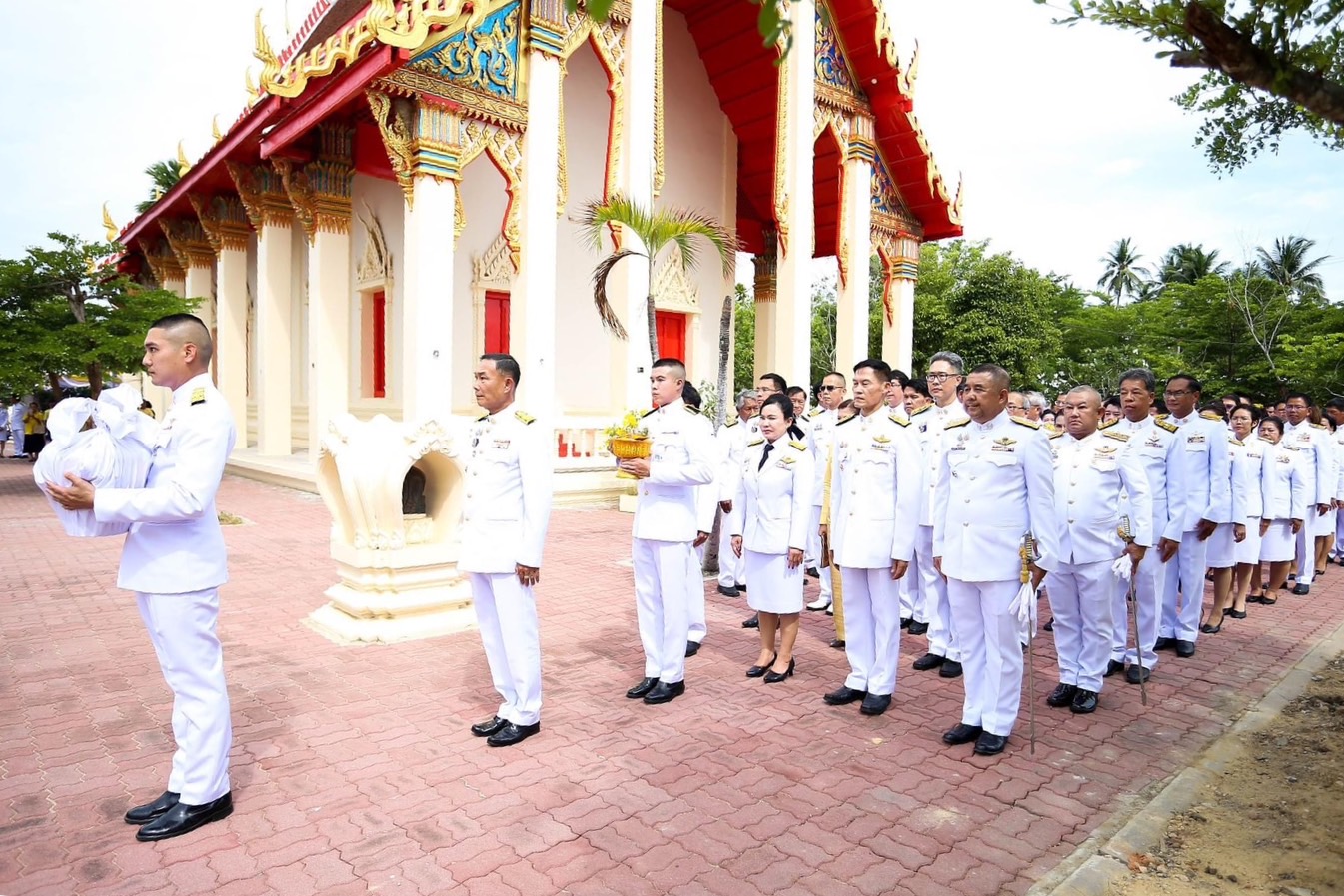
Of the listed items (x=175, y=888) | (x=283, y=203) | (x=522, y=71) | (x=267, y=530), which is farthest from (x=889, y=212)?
(x=175, y=888)

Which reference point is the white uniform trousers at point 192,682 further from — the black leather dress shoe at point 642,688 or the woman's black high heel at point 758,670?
the woman's black high heel at point 758,670

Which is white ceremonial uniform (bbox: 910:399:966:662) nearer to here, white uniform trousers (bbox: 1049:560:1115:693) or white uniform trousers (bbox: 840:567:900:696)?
white uniform trousers (bbox: 1049:560:1115:693)

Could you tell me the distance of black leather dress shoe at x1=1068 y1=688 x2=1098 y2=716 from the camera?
4.63m

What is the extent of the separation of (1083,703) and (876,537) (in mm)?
1500

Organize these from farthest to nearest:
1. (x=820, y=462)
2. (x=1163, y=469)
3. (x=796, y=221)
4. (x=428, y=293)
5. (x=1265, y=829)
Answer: (x=796, y=221) < (x=428, y=293) < (x=820, y=462) < (x=1163, y=469) < (x=1265, y=829)

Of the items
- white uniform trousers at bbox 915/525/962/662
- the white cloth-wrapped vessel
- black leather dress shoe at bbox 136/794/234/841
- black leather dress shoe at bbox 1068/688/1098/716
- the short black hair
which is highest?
the short black hair

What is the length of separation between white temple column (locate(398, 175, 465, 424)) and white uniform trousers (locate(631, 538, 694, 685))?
21.7 feet

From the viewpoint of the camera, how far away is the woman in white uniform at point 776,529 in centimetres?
483

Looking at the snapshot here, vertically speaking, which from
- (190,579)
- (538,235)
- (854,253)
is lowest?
(190,579)

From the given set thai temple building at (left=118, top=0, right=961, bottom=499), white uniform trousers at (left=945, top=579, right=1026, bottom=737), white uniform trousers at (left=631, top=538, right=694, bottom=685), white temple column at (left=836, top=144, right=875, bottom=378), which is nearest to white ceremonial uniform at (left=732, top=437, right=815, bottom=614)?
white uniform trousers at (left=631, top=538, right=694, bottom=685)

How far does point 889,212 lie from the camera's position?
15789mm

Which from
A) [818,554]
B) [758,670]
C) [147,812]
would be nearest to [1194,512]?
[818,554]

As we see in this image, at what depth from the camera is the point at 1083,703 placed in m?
4.67

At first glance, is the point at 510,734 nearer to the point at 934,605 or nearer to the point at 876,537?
the point at 876,537
